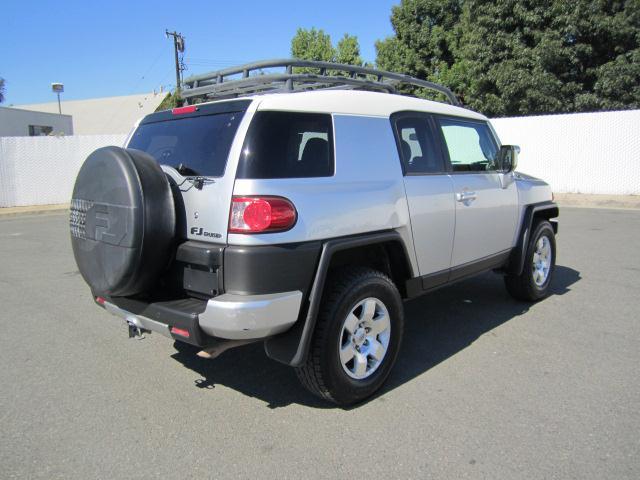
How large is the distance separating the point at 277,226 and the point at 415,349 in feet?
6.54

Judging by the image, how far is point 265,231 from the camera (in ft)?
8.77

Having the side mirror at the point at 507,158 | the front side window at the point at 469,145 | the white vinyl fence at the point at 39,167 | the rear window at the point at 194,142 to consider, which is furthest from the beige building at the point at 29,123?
the side mirror at the point at 507,158

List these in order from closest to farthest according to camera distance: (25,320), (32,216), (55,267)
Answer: (25,320) → (55,267) → (32,216)

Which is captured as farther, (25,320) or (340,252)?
(25,320)

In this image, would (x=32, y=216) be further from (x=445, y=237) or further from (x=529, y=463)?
(x=529, y=463)

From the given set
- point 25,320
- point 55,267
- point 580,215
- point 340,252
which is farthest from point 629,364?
point 580,215

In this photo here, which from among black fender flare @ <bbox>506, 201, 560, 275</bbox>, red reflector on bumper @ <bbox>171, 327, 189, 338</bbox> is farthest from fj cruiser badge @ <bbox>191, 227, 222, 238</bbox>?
black fender flare @ <bbox>506, 201, 560, 275</bbox>

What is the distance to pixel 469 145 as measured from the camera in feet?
15.1

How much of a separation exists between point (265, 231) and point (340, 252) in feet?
2.10

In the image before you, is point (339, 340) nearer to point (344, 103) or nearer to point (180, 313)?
point (180, 313)

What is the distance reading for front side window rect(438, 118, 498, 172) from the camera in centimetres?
418

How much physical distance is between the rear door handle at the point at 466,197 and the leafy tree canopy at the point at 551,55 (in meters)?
15.9

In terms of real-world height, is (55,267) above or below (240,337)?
below

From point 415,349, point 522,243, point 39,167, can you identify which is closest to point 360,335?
point 415,349
